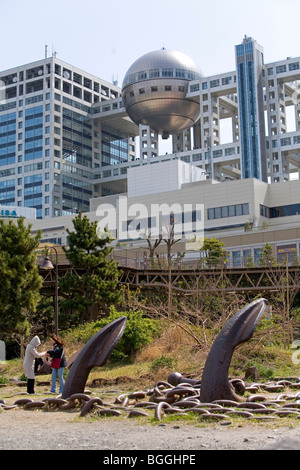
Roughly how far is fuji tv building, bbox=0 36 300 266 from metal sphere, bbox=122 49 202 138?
22 centimetres

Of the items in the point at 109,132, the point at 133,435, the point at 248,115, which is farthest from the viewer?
the point at 109,132

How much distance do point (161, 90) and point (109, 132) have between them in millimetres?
39766

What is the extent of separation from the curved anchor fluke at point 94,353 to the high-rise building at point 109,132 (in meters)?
105

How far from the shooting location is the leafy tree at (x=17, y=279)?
30737 mm

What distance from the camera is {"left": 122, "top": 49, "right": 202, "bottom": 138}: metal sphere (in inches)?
4852

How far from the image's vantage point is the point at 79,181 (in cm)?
14750

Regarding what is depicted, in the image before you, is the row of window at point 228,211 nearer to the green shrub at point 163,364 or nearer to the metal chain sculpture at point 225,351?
the green shrub at point 163,364

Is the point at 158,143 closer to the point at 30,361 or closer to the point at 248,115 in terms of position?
the point at 248,115

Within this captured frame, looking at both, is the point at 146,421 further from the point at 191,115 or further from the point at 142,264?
the point at 191,115

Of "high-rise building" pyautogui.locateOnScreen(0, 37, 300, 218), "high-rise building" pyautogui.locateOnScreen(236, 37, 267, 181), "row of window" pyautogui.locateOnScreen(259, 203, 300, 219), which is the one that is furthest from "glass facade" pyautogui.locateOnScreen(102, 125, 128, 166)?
"row of window" pyautogui.locateOnScreen(259, 203, 300, 219)

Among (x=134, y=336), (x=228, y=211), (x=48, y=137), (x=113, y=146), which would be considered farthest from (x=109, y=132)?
(x=134, y=336)

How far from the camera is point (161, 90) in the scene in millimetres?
122750

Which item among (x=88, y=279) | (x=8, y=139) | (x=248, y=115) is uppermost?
(x=8, y=139)

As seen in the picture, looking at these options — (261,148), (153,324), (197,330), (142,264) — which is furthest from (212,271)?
(261,148)
